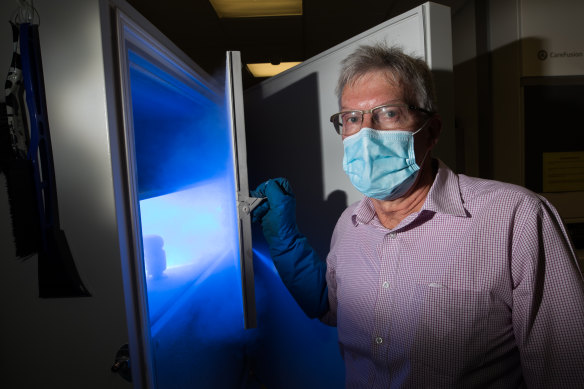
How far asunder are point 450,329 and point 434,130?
56cm

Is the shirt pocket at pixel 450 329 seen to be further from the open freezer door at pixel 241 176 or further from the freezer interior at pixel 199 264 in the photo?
the freezer interior at pixel 199 264

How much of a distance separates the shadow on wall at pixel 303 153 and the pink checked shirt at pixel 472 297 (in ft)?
1.47

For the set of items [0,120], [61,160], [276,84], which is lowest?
[61,160]

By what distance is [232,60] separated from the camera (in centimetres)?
91

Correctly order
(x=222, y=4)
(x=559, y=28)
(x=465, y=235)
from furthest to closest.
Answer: (x=222, y=4) < (x=559, y=28) < (x=465, y=235)

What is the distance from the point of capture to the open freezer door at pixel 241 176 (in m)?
0.90

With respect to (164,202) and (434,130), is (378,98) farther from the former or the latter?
(164,202)

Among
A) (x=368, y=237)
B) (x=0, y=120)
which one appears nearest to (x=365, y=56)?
(x=368, y=237)

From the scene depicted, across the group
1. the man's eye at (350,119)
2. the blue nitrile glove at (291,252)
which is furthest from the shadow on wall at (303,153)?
the man's eye at (350,119)

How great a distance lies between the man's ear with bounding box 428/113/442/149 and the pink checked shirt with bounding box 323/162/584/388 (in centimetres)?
8

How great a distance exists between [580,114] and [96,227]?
6.31 ft

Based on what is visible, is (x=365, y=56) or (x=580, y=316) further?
(x=365, y=56)

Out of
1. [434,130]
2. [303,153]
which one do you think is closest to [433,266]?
[434,130]

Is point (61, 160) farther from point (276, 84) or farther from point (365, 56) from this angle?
point (276, 84)
